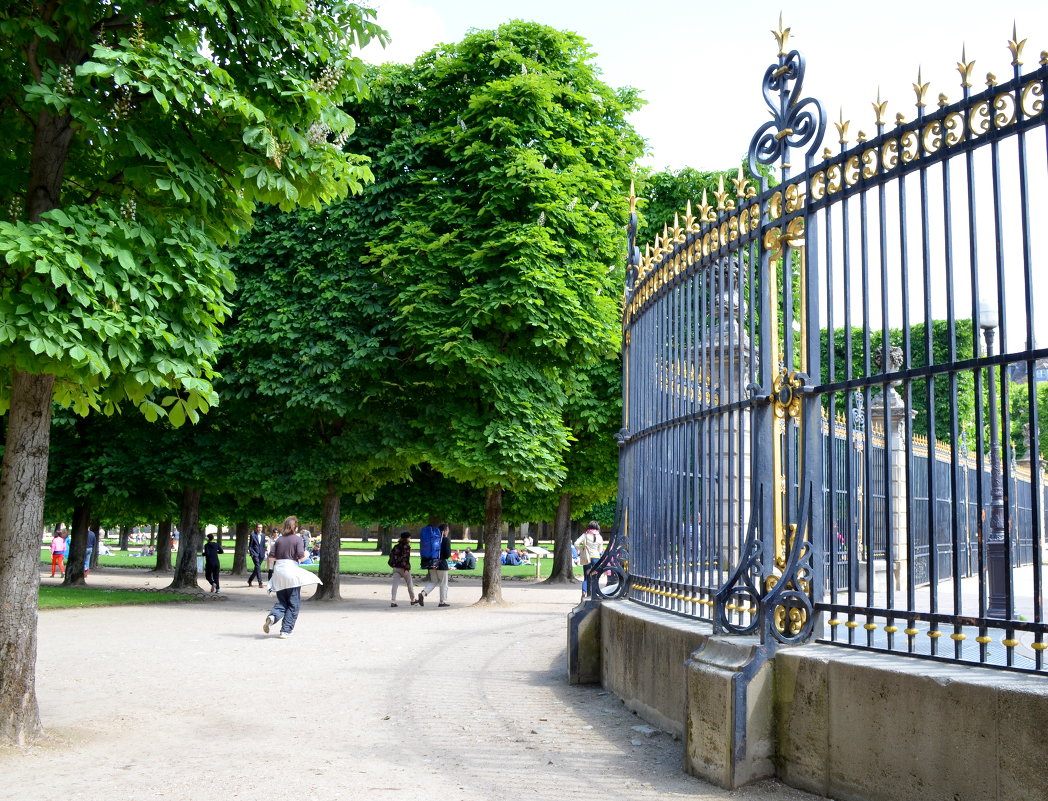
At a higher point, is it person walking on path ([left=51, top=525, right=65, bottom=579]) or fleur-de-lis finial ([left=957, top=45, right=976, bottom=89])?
fleur-de-lis finial ([left=957, top=45, right=976, bottom=89])

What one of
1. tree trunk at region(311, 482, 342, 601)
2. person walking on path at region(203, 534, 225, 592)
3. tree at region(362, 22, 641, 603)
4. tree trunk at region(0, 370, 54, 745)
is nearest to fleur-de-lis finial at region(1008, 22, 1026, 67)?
tree trunk at region(0, 370, 54, 745)

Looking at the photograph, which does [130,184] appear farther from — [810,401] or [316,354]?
[316,354]

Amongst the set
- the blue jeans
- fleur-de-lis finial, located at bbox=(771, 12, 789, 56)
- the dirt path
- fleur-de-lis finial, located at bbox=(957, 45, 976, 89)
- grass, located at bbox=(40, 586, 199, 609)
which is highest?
fleur-de-lis finial, located at bbox=(771, 12, 789, 56)

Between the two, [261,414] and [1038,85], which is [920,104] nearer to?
[1038,85]

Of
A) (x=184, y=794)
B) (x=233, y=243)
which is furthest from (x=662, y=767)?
(x=233, y=243)

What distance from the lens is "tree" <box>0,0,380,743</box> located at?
6.44 m

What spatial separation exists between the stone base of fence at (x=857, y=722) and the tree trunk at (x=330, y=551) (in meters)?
16.5

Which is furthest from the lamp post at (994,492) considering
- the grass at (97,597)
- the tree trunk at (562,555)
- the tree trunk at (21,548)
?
the tree trunk at (562,555)

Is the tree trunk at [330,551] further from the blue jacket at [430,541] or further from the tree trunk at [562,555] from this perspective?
the tree trunk at [562,555]

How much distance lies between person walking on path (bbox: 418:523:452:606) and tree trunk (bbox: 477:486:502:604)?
811 millimetres

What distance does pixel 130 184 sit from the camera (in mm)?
7840

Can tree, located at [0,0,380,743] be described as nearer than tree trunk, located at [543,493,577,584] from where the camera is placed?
Yes

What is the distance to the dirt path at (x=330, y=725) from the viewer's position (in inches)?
233

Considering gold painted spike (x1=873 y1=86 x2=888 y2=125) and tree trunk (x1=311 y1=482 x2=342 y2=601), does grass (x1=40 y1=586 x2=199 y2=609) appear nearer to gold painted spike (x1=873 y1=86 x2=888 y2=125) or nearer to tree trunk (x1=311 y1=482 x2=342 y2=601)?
tree trunk (x1=311 y1=482 x2=342 y2=601)
